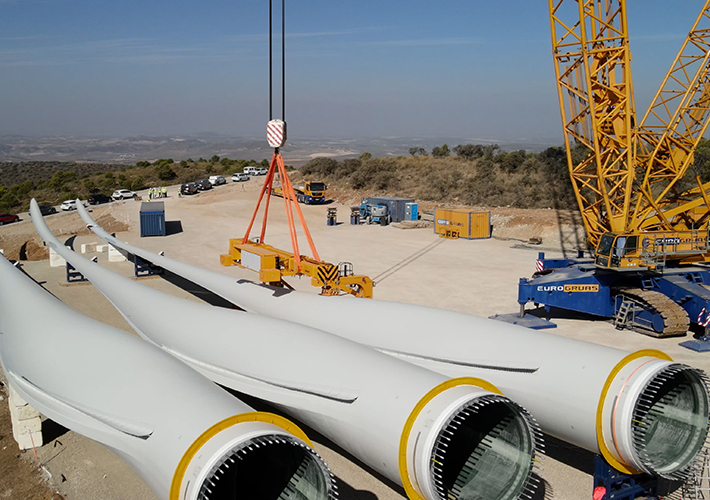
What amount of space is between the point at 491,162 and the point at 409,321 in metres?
55.3

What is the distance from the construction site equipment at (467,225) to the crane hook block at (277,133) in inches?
919

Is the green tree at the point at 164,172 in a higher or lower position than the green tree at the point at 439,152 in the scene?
lower

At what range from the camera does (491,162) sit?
62656 millimetres

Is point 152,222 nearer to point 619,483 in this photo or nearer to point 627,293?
point 627,293

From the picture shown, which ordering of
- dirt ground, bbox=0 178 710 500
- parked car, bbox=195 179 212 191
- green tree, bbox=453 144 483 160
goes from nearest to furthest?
dirt ground, bbox=0 178 710 500 → parked car, bbox=195 179 212 191 → green tree, bbox=453 144 483 160

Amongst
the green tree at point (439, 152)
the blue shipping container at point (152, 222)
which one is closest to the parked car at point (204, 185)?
the blue shipping container at point (152, 222)

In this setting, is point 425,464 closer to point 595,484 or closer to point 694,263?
point 595,484

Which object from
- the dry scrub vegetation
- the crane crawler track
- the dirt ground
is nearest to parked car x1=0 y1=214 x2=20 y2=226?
the dirt ground

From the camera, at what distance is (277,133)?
14.3m

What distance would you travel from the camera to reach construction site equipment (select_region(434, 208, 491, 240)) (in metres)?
36.0

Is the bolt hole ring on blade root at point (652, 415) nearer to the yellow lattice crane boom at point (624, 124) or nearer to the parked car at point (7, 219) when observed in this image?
the yellow lattice crane boom at point (624, 124)

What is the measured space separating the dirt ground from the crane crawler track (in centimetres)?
32

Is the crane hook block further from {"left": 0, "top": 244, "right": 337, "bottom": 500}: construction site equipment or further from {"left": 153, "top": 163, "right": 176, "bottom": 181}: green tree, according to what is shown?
Result: {"left": 153, "top": 163, "right": 176, "bottom": 181}: green tree

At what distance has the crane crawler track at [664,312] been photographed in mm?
15922
